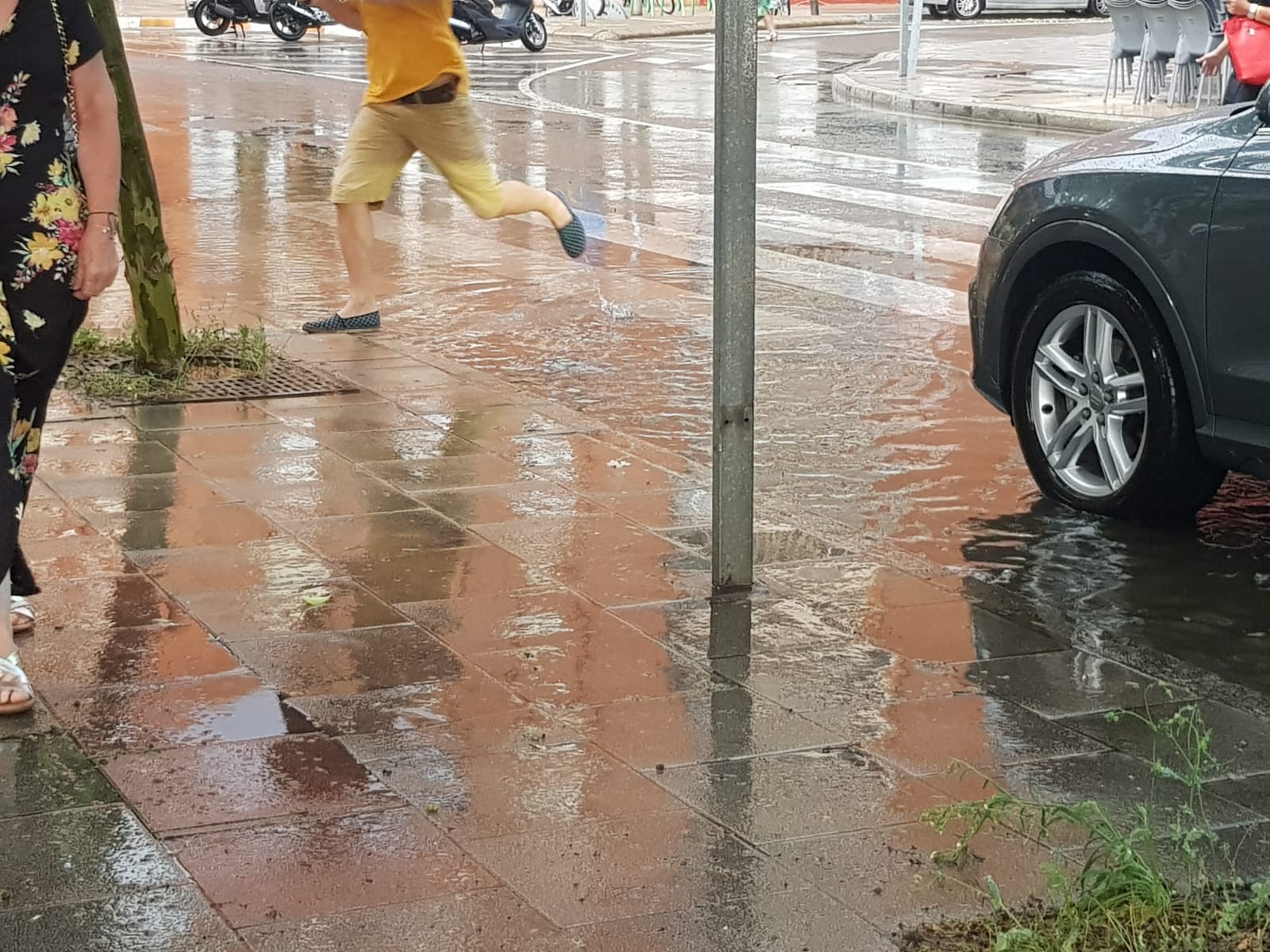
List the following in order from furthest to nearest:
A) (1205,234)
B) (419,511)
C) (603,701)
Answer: (419,511) < (1205,234) < (603,701)

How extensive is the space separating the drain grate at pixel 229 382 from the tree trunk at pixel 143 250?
0.50ft

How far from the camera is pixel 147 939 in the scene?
3.38 metres

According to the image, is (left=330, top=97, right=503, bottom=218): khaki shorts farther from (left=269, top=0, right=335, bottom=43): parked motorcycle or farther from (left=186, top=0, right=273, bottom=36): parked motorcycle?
(left=186, top=0, right=273, bottom=36): parked motorcycle

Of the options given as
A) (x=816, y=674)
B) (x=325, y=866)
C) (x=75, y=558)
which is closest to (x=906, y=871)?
(x=325, y=866)

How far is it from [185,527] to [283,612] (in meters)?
0.90

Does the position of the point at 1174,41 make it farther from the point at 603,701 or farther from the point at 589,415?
the point at 603,701

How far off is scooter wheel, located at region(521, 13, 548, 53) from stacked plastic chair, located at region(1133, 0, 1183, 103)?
47.1 ft

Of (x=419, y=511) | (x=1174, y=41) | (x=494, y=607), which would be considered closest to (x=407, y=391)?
(x=419, y=511)

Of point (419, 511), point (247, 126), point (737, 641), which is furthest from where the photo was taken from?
point (247, 126)

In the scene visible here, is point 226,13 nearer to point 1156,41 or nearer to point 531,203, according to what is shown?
point 1156,41

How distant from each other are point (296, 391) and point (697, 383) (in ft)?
5.41

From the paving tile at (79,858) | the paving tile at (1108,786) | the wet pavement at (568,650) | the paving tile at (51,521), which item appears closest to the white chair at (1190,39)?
the wet pavement at (568,650)

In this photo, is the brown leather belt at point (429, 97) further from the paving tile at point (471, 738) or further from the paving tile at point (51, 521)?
the paving tile at point (471, 738)

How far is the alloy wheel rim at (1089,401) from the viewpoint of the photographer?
6.25 meters
